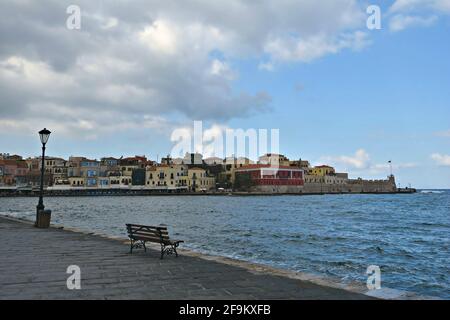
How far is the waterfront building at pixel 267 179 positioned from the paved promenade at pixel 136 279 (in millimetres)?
123498

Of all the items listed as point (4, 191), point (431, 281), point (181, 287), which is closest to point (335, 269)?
point (431, 281)

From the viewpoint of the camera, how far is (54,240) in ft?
46.9

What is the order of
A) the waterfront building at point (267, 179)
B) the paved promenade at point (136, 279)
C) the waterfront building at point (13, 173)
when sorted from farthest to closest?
the waterfront building at point (267, 179) → the waterfront building at point (13, 173) → the paved promenade at point (136, 279)

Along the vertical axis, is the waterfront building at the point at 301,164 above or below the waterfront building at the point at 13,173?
above

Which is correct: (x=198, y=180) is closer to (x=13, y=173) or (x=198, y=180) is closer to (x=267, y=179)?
(x=267, y=179)

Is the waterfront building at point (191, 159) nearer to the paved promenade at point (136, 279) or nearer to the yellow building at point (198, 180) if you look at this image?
the yellow building at point (198, 180)

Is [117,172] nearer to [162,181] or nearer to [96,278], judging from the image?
[162,181]

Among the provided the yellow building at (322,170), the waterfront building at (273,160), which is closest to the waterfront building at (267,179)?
the waterfront building at (273,160)

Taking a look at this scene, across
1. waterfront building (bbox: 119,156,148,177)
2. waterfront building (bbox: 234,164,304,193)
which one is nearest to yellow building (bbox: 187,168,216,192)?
waterfront building (bbox: 234,164,304,193)

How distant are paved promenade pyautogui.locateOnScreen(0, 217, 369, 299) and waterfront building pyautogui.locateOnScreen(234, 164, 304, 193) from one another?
123498 mm

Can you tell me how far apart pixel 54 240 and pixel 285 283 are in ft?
31.2

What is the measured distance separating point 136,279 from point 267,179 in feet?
421

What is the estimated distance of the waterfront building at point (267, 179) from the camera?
135 m

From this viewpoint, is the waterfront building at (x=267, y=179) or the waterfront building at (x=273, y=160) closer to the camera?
the waterfront building at (x=267, y=179)
